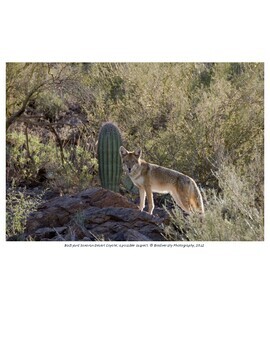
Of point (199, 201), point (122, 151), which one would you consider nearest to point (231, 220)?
point (199, 201)

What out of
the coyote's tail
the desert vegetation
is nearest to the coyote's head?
the coyote's tail

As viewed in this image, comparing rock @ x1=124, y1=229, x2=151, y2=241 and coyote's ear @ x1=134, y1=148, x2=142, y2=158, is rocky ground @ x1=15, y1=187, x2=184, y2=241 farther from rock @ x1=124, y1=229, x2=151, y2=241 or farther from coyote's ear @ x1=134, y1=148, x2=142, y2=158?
coyote's ear @ x1=134, y1=148, x2=142, y2=158

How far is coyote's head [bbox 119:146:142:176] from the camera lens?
11.0m

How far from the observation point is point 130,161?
11.0 m

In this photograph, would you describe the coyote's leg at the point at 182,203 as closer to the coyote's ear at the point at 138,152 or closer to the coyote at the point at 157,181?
the coyote at the point at 157,181

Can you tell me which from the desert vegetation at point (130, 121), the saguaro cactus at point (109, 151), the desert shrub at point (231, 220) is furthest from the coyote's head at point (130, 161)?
the desert vegetation at point (130, 121)

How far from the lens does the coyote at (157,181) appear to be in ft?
35.3

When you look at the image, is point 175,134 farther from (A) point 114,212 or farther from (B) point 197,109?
(A) point 114,212

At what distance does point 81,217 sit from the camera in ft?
34.3

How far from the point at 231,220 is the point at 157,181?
71.2 inches

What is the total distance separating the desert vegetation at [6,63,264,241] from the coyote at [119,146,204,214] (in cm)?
111

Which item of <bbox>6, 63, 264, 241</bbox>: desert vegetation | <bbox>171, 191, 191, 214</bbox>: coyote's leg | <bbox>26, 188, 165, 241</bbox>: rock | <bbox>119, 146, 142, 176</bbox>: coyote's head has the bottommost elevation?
<bbox>26, 188, 165, 241</bbox>: rock

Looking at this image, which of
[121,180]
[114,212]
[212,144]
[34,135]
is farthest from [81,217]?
[34,135]

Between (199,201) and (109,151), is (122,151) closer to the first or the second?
(109,151)
